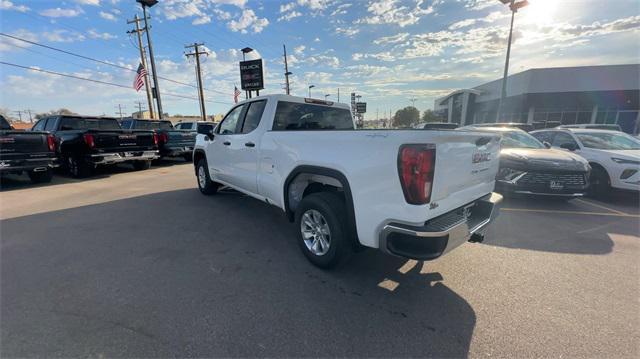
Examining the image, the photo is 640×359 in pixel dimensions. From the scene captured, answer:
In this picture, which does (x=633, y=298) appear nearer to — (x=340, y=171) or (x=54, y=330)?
(x=340, y=171)

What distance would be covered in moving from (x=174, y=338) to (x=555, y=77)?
40.8 meters

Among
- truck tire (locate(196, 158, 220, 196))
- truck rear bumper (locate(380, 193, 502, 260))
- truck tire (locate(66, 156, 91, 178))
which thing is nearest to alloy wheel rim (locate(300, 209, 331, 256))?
truck rear bumper (locate(380, 193, 502, 260))

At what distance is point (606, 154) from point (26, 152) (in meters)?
14.0

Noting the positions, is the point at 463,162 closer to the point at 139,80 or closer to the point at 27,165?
the point at 27,165

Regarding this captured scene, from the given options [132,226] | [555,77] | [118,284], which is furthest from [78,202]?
[555,77]

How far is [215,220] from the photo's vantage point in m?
4.98

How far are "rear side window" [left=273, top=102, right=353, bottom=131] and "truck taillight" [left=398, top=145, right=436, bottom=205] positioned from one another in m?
2.27

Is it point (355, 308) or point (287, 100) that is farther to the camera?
point (287, 100)

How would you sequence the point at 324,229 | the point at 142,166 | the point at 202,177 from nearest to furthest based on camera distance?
the point at 324,229
the point at 202,177
the point at 142,166

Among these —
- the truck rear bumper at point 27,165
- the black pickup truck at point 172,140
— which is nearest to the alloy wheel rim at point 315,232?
the truck rear bumper at point 27,165

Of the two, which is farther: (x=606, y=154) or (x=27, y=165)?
(x=27, y=165)

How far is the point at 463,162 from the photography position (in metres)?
2.70

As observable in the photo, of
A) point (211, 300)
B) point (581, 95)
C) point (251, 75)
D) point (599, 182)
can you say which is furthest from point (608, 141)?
point (581, 95)

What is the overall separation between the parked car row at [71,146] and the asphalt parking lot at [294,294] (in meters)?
3.74
